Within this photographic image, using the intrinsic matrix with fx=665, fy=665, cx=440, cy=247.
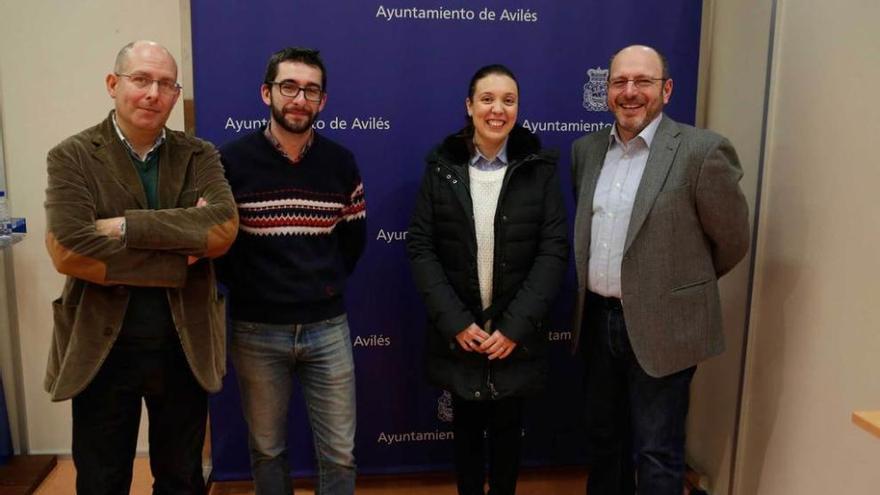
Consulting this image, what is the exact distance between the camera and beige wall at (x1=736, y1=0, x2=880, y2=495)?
1.86m

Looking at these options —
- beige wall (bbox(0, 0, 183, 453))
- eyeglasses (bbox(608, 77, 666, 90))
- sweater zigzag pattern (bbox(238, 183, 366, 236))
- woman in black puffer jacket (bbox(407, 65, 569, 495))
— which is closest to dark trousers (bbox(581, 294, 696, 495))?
woman in black puffer jacket (bbox(407, 65, 569, 495))

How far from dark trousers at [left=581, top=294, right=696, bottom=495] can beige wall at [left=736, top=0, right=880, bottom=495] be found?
41cm

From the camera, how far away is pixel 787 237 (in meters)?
2.22

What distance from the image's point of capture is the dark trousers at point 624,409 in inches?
80.7

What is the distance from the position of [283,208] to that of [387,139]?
784 millimetres

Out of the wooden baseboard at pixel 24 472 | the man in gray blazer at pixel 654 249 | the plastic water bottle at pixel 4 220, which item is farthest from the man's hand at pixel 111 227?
the wooden baseboard at pixel 24 472

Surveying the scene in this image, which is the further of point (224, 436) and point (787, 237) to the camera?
point (224, 436)

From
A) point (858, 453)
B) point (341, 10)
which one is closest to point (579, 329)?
point (858, 453)

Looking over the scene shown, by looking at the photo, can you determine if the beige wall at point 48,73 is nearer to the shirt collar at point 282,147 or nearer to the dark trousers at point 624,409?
the shirt collar at point 282,147

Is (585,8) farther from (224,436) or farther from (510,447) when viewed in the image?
(224,436)

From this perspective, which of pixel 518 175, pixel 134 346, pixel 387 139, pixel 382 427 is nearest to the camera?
pixel 134 346

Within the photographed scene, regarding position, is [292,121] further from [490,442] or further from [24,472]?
[24,472]

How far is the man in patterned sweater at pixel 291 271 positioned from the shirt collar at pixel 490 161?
401 millimetres

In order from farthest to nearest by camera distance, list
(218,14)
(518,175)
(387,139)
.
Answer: (387,139) < (218,14) < (518,175)
